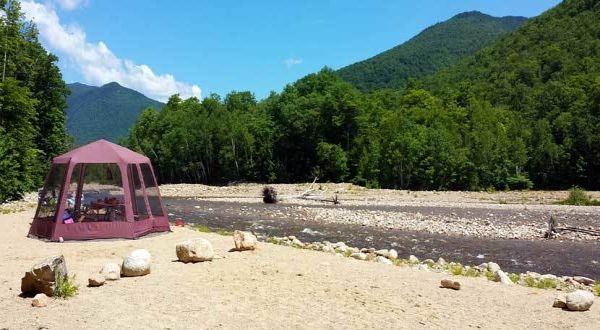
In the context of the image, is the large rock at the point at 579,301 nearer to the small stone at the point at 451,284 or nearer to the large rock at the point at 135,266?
the small stone at the point at 451,284

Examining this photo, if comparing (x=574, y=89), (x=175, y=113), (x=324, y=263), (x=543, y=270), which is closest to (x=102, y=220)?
(x=324, y=263)

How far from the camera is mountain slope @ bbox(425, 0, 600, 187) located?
50188mm

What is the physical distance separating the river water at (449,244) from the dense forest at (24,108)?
1259cm

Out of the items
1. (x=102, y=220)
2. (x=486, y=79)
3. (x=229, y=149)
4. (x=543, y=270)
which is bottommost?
(x=543, y=270)

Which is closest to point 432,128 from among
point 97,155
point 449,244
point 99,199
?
point 449,244

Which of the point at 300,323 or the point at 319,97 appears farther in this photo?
the point at 319,97

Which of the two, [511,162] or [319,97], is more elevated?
[319,97]

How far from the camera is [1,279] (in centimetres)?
946

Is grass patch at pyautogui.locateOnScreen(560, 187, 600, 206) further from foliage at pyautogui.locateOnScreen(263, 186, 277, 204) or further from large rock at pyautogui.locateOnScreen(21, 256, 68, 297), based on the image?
large rock at pyautogui.locateOnScreen(21, 256, 68, 297)

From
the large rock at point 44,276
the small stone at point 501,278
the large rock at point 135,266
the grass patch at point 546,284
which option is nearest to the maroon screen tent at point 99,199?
the large rock at point 135,266

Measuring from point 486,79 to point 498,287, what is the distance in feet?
242

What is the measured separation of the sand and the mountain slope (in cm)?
4672

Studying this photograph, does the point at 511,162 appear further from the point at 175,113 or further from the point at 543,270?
the point at 175,113

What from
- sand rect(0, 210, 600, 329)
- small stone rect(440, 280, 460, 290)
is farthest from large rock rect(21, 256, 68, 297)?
small stone rect(440, 280, 460, 290)
